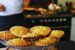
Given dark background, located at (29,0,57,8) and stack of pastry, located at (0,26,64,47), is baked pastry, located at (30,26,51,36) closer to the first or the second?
stack of pastry, located at (0,26,64,47)

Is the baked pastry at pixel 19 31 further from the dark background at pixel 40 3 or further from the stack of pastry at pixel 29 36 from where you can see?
the dark background at pixel 40 3

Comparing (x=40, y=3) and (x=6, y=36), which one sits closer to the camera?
(x=6, y=36)

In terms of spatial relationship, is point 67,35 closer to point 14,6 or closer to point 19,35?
point 14,6

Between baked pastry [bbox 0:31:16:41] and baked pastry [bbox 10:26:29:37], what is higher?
baked pastry [bbox 10:26:29:37]

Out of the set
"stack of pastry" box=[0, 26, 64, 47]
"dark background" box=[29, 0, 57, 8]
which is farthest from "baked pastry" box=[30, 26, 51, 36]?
"dark background" box=[29, 0, 57, 8]

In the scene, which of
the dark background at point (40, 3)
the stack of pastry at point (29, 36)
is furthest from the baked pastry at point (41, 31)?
the dark background at point (40, 3)

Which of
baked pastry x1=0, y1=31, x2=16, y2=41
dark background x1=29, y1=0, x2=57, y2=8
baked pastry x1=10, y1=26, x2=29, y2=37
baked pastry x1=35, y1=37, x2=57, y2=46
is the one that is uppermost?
baked pastry x1=10, y1=26, x2=29, y2=37

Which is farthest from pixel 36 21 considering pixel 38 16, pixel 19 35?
pixel 19 35

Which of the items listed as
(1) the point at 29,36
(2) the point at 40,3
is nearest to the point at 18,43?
(1) the point at 29,36

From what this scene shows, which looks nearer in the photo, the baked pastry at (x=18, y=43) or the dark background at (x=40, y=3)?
the baked pastry at (x=18, y=43)

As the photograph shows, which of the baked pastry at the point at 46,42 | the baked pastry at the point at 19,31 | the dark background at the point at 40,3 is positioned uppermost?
the baked pastry at the point at 19,31

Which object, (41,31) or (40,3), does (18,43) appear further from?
(40,3)
